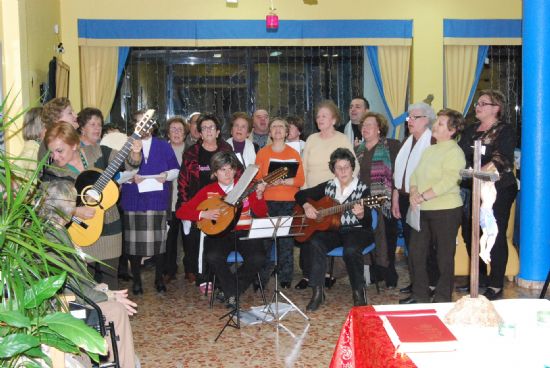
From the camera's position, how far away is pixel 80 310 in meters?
2.85

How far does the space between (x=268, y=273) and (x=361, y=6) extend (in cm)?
504

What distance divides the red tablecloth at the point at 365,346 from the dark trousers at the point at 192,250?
11.3 feet

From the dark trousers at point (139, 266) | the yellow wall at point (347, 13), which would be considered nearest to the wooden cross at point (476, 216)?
the dark trousers at point (139, 266)

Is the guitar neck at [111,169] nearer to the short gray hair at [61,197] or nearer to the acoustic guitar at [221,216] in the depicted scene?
the acoustic guitar at [221,216]

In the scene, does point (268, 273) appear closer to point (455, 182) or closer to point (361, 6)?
point (455, 182)

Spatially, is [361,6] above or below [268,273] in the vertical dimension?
above

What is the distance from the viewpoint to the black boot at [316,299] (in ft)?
16.7

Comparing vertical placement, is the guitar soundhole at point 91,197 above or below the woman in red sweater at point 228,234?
above

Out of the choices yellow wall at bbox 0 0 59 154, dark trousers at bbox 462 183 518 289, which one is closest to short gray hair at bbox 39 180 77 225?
yellow wall at bbox 0 0 59 154

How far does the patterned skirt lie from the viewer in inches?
215

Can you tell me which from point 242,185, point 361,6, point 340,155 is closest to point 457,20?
point 361,6

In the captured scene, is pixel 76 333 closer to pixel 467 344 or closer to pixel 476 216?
pixel 467 344

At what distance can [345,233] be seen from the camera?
5.25m

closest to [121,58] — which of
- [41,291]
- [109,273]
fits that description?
[109,273]
